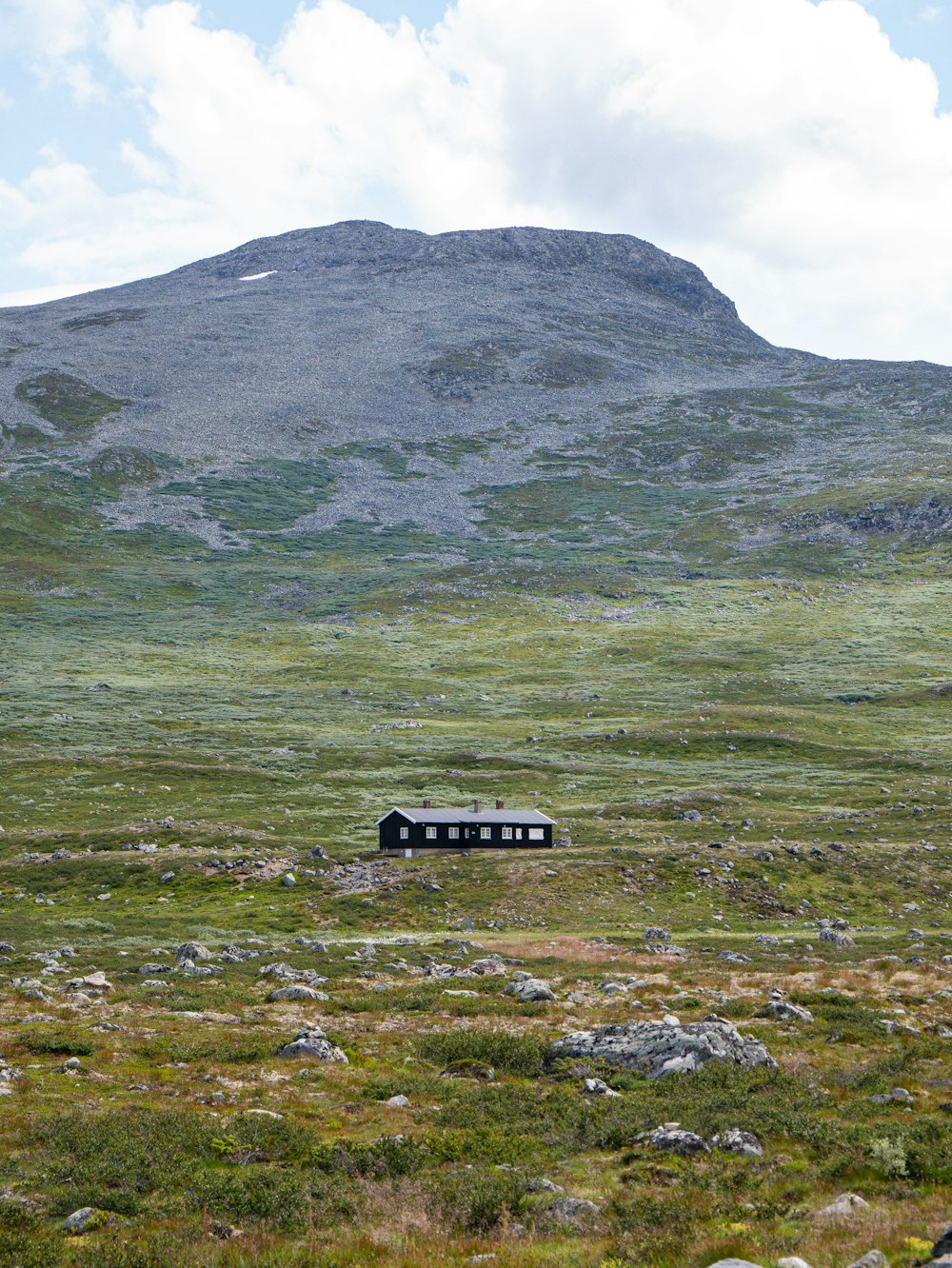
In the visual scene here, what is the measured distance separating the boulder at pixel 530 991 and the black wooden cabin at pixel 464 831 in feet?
92.8

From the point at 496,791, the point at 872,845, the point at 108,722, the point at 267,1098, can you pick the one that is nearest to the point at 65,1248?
the point at 267,1098

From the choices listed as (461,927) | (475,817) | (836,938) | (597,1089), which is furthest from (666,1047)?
(475,817)

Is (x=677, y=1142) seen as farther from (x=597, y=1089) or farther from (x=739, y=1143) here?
(x=597, y=1089)

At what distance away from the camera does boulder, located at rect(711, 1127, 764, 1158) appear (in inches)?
635

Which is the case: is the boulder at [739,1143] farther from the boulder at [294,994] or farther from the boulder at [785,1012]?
the boulder at [294,994]

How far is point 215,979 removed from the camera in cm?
3334

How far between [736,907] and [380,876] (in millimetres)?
19520

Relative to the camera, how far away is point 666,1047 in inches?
893

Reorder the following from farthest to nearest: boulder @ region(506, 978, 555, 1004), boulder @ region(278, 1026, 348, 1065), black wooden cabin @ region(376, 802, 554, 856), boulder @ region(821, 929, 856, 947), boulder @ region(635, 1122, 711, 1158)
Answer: black wooden cabin @ region(376, 802, 554, 856) → boulder @ region(821, 929, 856, 947) → boulder @ region(506, 978, 555, 1004) → boulder @ region(278, 1026, 348, 1065) → boulder @ region(635, 1122, 711, 1158)

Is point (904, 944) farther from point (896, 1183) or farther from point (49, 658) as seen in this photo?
point (49, 658)

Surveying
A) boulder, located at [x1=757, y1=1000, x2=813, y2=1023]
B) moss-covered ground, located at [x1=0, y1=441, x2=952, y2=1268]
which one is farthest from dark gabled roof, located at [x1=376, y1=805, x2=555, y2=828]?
boulder, located at [x1=757, y1=1000, x2=813, y2=1023]

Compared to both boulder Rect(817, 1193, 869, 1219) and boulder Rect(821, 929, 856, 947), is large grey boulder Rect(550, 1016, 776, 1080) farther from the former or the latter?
boulder Rect(821, 929, 856, 947)

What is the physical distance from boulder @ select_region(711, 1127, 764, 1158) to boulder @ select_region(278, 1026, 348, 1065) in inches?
390

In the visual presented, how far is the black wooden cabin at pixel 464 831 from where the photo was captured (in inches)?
2331
